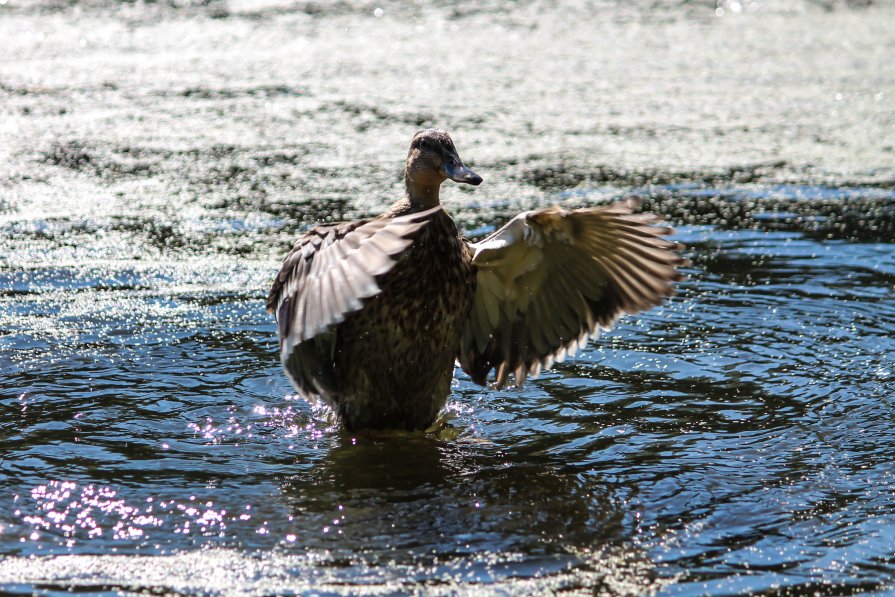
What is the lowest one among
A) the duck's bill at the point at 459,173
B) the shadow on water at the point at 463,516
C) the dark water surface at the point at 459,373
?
the shadow on water at the point at 463,516

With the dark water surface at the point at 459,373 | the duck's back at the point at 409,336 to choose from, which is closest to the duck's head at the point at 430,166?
the duck's back at the point at 409,336

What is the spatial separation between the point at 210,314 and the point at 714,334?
2.31 m

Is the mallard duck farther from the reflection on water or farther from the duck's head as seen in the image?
the reflection on water

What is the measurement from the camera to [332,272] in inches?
156

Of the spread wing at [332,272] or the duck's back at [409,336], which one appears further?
the duck's back at [409,336]

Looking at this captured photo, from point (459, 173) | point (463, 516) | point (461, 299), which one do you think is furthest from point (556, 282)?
point (463, 516)

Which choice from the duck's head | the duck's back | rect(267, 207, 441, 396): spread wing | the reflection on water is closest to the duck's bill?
the duck's head

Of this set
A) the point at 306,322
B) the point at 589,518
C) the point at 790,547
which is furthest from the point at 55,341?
the point at 790,547

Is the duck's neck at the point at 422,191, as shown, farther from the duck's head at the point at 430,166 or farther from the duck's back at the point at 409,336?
the duck's back at the point at 409,336

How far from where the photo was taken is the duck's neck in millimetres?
4840

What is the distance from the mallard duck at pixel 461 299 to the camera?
459 centimetres

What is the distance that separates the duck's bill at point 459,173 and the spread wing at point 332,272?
0.35m

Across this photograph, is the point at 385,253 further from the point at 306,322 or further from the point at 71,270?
the point at 71,270

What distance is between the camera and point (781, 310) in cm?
602
